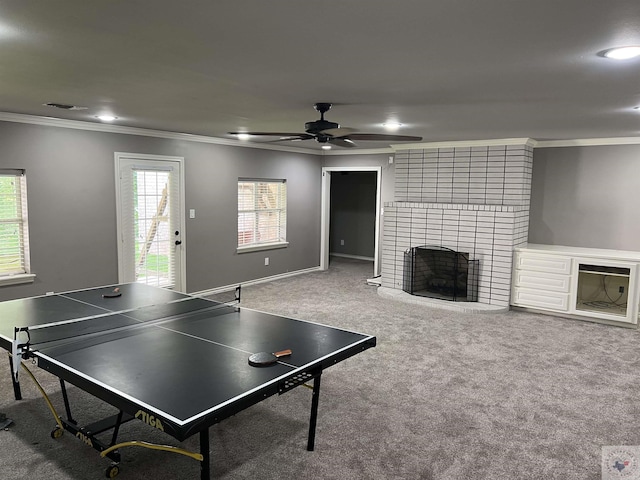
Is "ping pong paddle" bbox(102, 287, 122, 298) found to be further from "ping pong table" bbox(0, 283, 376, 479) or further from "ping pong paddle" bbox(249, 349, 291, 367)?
"ping pong paddle" bbox(249, 349, 291, 367)

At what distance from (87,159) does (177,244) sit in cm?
153

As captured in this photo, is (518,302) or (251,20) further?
(518,302)

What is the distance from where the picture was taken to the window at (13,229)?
4.69m

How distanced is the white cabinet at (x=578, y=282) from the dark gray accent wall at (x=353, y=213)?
4183 mm

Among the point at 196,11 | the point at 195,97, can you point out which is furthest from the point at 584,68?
the point at 195,97

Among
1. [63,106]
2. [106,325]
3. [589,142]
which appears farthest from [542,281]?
[63,106]

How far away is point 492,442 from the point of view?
2.92 meters

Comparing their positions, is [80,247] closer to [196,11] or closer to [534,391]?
[196,11]

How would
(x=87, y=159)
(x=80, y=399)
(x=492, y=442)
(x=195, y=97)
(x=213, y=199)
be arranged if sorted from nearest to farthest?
1. (x=492, y=442)
2. (x=80, y=399)
3. (x=195, y=97)
4. (x=87, y=159)
5. (x=213, y=199)

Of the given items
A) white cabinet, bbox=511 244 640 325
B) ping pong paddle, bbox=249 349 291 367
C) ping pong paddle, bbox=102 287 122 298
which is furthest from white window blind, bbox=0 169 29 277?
white cabinet, bbox=511 244 640 325

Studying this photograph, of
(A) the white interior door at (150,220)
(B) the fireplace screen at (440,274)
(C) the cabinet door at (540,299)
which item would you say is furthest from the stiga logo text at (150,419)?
(C) the cabinet door at (540,299)

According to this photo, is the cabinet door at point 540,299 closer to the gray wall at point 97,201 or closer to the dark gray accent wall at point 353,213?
the gray wall at point 97,201

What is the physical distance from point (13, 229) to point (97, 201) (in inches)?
34.5

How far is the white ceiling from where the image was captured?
1.74 meters
